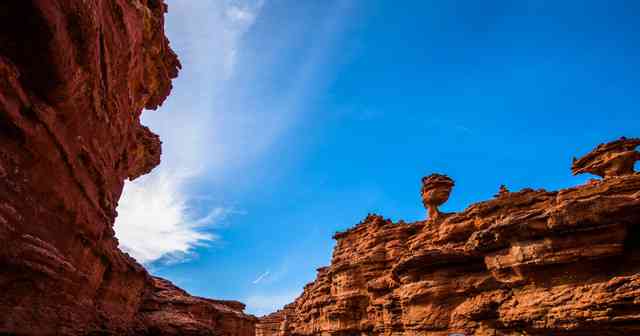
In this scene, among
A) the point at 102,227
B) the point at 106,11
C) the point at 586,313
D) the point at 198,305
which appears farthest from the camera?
the point at 198,305

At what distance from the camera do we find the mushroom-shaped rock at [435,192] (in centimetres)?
4262

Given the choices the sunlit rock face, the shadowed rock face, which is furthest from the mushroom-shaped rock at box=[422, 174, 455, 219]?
the shadowed rock face

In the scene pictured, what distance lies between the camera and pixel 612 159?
100 ft

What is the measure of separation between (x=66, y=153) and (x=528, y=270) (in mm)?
22772

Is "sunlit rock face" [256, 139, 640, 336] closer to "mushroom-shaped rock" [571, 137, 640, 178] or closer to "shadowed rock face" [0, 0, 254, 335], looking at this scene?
"mushroom-shaped rock" [571, 137, 640, 178]

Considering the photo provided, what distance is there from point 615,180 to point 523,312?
14.1 m

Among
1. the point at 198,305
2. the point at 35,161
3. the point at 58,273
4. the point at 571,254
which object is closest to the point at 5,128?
the point at 35,161

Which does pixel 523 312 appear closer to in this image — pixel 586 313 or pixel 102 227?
pixel 586 313

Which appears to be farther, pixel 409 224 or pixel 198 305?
pixel 409 224

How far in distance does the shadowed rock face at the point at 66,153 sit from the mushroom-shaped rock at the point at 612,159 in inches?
1522

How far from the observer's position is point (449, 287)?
25.4 m

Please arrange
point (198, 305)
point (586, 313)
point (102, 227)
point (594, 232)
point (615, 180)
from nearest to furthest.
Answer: point (102, 227) < point (586, 313) < point (594, 232) < point (615, 180) < point (198, 305)

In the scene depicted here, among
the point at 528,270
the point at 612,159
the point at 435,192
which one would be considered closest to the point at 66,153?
the point at 528,270

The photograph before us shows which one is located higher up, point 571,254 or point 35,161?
point 35,161
